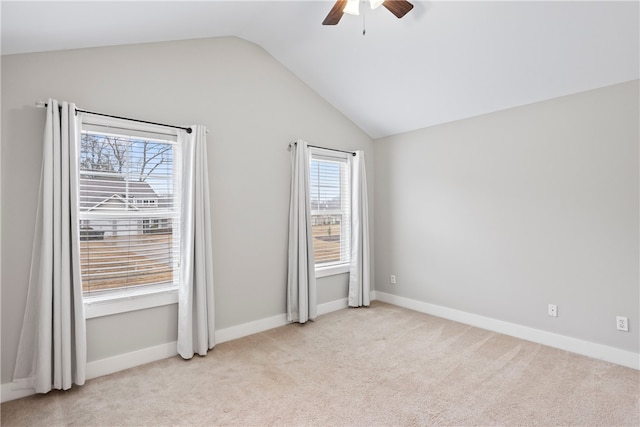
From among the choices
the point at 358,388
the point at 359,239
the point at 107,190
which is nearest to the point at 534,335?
the point at 358,388

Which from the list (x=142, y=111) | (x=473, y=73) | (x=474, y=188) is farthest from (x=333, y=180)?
(x=142, y=111)

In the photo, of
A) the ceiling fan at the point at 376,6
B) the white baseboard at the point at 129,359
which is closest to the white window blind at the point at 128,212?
the white baseboard at the point at 129,359

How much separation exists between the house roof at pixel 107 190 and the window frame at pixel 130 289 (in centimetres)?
12

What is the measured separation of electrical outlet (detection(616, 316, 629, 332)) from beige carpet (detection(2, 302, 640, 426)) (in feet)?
1.04

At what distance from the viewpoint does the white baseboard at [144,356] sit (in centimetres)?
231

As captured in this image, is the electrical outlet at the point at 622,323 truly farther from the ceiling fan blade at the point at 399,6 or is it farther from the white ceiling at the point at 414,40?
the ceiling fan blade at the point at 399,6

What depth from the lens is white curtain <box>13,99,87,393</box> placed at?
2.31m

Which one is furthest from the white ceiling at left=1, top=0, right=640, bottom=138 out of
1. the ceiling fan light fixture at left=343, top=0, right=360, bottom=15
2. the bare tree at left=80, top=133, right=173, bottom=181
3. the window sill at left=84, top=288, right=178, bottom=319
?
the window sill at left=84, top=288, right=178, bottom=319

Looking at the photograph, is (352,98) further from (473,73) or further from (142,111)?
(142,111)

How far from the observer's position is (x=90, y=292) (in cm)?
266

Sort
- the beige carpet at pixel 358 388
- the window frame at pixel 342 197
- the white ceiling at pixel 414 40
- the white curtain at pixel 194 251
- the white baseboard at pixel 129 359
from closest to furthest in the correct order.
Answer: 1. the beige carpet at pixel 358 388
2. the white ceiling at pixel 414 40
3. the white baseboard at pixel 129 359
4. the white curtain at pixel 194 251
5. the window frame at pixel 342 197

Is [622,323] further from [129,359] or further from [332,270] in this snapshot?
[129,359]

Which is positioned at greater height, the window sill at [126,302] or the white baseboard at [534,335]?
the window sill at [126,302]

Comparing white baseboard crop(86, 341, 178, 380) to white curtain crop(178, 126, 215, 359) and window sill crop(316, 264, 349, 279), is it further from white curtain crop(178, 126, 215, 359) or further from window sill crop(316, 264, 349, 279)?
window sill crop(316, 264, 349, 279)
